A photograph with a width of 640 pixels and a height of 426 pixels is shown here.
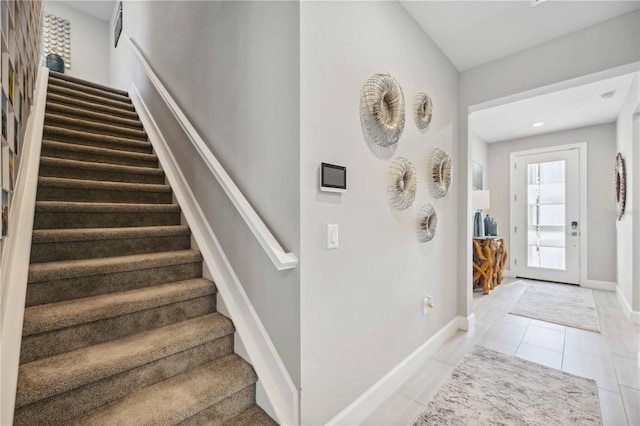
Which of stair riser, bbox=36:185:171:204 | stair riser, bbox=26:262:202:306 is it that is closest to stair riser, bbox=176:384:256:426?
stair riser, bbox=26:262:202:306

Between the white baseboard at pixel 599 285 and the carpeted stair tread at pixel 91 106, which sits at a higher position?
the carpeted stair tread at pixel 91 106

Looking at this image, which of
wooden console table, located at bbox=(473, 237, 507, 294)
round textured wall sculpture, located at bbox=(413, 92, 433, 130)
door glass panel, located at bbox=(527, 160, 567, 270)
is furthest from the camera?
door glass panel, located at bbox=(527, 160, 567, 270)

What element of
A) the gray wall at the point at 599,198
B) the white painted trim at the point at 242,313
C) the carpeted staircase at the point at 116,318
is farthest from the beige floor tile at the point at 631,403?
the gray wall at the point at 599,198

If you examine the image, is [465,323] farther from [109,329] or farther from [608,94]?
[608,94]

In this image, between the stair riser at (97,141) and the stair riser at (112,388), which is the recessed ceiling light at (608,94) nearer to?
the stair riser at (112,388)

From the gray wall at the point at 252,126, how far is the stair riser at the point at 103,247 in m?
0.35

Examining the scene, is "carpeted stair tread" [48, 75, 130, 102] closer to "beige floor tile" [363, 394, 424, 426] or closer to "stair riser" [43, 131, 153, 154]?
"stair riser" [43, 131, 153, 154]

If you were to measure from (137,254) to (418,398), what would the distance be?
2.09 m

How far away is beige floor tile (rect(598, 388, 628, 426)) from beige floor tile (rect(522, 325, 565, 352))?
0.62 m

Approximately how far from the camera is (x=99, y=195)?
213 cm

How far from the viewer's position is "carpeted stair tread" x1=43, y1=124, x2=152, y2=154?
235cm

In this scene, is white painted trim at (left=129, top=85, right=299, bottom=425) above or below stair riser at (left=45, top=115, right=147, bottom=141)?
below

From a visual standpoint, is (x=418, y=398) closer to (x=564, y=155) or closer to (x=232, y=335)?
(x=232, y=335)

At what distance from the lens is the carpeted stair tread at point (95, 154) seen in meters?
2.19
